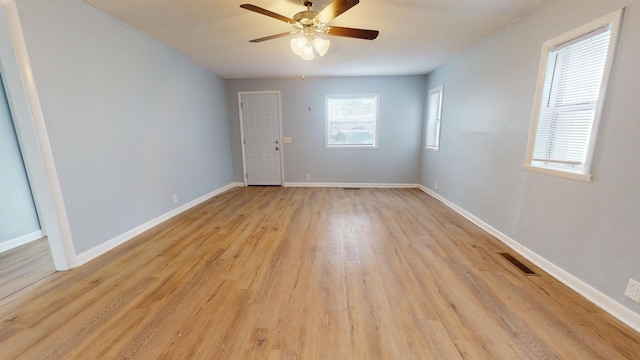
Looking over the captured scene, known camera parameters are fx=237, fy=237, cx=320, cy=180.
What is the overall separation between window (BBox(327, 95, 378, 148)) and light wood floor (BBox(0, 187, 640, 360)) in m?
3.04

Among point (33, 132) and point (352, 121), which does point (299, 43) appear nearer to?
point (33, 132)

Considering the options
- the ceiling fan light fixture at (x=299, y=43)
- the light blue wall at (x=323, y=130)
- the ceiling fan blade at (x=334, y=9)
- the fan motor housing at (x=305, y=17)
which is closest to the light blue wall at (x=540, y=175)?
the light blue wall at (x=323, y=130)

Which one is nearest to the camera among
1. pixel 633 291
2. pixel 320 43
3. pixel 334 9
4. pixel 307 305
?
pixel 633 291

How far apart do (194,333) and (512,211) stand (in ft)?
10.4

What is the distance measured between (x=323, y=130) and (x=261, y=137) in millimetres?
1475

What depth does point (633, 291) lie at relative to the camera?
5.00 feet

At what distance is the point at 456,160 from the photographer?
12.7 feet

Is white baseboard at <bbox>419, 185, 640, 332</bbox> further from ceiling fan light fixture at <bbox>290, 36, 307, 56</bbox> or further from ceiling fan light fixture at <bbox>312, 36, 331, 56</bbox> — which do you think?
ceiling fan light fixture at <bbox>290, 36, 307, 56</bbox>

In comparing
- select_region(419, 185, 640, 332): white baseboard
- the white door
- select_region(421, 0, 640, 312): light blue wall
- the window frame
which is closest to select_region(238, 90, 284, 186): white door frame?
the white door

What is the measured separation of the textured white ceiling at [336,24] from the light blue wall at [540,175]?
1.14 ft

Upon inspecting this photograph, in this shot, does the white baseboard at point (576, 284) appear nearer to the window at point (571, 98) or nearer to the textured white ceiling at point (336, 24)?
the window at point (571, 98)

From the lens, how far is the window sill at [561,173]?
5.91 feet

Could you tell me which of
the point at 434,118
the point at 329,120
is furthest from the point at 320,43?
the point at 434,118

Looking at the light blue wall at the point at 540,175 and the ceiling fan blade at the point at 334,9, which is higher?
the ceiling fan blade at the point at 334,9
